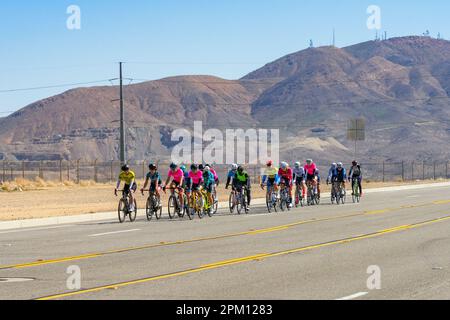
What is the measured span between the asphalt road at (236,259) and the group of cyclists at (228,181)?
4.53 feet

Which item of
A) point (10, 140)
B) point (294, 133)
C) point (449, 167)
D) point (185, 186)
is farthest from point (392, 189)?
point (10, 140)

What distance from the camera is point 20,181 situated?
218 ft

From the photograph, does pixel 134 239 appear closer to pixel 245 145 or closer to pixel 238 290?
pixel 238 290

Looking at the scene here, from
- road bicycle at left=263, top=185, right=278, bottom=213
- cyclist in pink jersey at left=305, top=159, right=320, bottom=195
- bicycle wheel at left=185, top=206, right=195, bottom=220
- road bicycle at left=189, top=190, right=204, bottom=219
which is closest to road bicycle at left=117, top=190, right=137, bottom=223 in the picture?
bicycle wheel at left=185, top=206, right=195, bottom=220

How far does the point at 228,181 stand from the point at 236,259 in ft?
53.1

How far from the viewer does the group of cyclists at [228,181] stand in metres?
28.0

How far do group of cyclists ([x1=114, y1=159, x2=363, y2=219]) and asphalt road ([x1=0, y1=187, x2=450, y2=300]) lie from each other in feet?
4.53

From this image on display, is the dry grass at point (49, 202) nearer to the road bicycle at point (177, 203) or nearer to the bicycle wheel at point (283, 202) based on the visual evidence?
the road bicycle at point (177, 203)

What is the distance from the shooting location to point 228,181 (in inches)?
1277

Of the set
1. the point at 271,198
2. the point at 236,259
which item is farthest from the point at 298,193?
the point at 236,259

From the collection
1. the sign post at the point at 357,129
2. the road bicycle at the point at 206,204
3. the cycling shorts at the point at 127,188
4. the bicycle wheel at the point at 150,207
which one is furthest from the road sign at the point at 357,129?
the cycling shorts at the point at 127,188

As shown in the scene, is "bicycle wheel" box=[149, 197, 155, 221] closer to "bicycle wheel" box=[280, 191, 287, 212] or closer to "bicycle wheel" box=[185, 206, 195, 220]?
"bicycle wheel" box=[185, 206, 195, 220]

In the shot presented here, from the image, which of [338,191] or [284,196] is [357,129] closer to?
[338,191]
